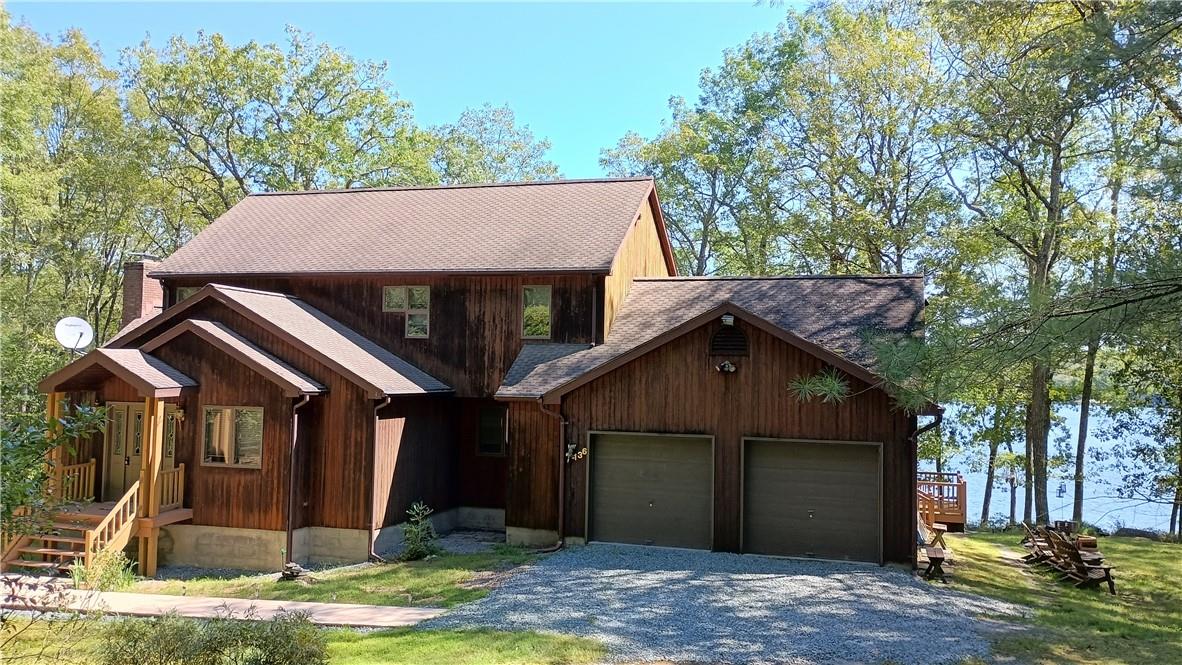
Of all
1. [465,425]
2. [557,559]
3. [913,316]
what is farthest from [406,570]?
[913,316]

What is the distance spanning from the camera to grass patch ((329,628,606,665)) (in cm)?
837

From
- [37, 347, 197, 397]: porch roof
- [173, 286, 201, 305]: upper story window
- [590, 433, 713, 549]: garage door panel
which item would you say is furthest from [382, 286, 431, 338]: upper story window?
[590, 433, 713, 549]: garage door panel

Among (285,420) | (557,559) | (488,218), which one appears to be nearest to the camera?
(557,559)

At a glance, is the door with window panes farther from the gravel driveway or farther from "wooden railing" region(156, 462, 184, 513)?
the gravel driveway

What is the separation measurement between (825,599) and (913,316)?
696cm

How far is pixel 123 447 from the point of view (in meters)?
15.8

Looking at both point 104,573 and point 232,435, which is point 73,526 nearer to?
point 104,573

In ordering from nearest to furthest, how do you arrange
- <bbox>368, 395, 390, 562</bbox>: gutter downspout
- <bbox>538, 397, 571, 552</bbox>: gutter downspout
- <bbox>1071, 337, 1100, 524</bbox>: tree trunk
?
1. <bbox>368, 395, 390, 562</bbox>: gutter downspout
2. <bbox>538, 397, 571, 552</bbox>: gutter downspout
3. <bbox>1071, 337, 1100, 524</bbox>: tree trunk

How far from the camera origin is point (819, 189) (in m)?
29.2

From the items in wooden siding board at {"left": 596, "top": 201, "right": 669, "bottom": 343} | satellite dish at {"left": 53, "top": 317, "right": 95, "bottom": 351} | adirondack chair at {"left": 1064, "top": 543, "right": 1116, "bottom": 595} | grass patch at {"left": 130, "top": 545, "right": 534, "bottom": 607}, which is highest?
wooden siding board at {"left": 596, "top": 201, "right": 669, "bottom": 343}

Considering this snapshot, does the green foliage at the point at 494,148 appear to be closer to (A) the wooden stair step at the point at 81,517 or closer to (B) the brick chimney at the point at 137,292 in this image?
(B) the brick chimney at the point at 137,292

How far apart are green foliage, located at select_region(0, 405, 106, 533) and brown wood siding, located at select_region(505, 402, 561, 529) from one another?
9926 millimetres

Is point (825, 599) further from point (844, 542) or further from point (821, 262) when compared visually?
point (821, 262)

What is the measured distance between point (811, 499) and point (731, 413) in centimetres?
205
